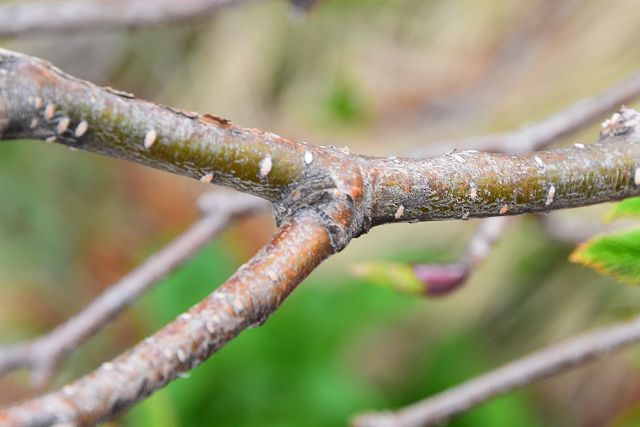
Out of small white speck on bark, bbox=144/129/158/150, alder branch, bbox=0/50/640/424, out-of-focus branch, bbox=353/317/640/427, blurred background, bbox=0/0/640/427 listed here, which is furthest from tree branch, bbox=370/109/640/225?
blurred background, bbox=0/0/640/427

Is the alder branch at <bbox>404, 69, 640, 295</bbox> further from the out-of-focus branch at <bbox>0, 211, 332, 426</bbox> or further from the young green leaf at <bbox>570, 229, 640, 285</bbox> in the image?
the out-of-focus branch at <bbox>0, 211, 332, 426</bbox>

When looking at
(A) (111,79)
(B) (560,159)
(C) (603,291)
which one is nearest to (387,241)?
(C) (603,291)

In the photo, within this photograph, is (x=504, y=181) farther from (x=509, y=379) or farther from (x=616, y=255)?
(x=509, y=379)

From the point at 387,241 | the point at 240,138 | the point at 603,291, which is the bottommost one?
the point at 240,138

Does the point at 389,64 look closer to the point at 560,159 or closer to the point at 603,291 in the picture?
the point at 603,291

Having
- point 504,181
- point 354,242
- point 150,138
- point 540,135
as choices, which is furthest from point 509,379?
point 354,242

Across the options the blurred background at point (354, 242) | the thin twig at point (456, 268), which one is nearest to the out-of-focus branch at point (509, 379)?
the thin twig at point (456, 268)
